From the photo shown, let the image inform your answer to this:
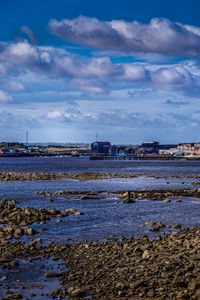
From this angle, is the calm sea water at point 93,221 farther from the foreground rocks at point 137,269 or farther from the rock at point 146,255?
the rock at point 146,255

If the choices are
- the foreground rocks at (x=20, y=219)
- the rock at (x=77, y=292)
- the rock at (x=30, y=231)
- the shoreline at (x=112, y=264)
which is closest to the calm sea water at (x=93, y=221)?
the shoreline at (x=112, y=264)

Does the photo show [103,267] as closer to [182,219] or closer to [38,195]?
[182,219]

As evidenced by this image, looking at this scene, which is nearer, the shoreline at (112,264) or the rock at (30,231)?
the shoreline at (112,264)

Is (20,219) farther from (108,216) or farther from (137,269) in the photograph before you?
(137,269)

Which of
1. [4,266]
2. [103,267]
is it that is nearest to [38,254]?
[4,266]

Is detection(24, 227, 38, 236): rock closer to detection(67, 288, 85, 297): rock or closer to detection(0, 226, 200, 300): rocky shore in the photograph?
detection(0, 226, 200, 300): rocky shore

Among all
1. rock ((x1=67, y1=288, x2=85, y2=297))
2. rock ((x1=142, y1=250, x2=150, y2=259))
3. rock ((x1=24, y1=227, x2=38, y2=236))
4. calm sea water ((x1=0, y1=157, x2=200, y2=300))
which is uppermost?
rock ((x1=142, y1=250, x2=150, y2=259))

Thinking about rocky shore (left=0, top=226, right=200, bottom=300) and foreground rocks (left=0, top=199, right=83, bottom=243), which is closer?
rocky shore (left=0, top=226, right=200, bottom=300)

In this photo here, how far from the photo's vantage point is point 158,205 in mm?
36031

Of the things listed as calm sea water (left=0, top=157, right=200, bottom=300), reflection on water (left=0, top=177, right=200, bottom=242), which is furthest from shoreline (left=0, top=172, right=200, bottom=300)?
reflection on water (left=0, top=177, right=200, bottom=242)

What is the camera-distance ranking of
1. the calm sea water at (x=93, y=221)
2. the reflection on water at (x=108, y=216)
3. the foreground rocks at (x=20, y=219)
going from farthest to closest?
the reflection on water at (x=108, y=216) < the foreground rocks at (x=20, y=219) < the calm sea water at (x=93, y=221)

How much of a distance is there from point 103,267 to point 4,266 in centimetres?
410

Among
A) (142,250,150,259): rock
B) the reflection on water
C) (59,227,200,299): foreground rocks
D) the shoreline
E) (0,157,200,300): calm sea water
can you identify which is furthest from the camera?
the reflection on water

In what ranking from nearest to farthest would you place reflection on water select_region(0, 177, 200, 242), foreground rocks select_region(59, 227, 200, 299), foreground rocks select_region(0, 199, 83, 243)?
foreground rocks select_region(59, 227, 200, 299)
foreground rocks select_region(0, 199, 83, 243)
reflection on water select_region(0, 177, 200, 242)
